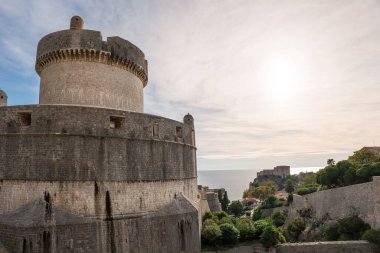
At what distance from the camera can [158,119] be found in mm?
11367

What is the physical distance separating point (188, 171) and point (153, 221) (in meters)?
3.22

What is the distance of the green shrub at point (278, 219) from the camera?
3291 cm

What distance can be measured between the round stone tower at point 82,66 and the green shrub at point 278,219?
83.8ft

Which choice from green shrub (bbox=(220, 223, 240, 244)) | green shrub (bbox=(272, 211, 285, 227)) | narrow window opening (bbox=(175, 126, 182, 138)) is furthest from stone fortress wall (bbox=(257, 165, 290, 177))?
narrow window opening (bbox=(175, 126, 182, 138))

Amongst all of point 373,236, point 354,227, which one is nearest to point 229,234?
point 373,236

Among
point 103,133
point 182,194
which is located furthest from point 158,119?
point 182,194

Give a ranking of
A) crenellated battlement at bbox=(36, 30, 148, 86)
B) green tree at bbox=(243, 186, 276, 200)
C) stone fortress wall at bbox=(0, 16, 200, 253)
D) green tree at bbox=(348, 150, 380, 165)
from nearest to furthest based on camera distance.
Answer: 1. stone fortress wall at bbox=(0, 16, 200, 253)
2. crenellated battlement at bbox=(36, 30, 148, 86)
3. green tree at bbox=(348, 150, 380, 165)
4. green tree at bbox=(243, 186, 276, 200)

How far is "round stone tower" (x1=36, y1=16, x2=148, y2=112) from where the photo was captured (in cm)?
1202

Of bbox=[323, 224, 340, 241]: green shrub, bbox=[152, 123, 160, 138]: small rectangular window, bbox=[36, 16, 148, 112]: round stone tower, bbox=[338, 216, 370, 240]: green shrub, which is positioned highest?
bbox=[36, 16, 148, 112]: round stone tower

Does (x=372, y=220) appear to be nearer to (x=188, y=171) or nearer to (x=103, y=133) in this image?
(x=188, y=171)

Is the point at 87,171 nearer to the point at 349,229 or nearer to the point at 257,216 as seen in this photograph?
the point at 349,229

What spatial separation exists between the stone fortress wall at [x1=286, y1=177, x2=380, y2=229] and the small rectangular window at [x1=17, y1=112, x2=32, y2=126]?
1859cm

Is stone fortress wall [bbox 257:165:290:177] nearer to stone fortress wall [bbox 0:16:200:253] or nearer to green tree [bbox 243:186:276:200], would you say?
green tree [bbox 243:186:276:200]

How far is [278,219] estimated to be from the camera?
33.2m
